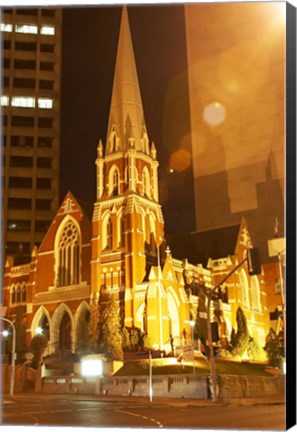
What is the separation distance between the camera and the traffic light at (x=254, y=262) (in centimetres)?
1086

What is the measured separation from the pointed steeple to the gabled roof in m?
1.86

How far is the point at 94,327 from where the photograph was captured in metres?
12.3

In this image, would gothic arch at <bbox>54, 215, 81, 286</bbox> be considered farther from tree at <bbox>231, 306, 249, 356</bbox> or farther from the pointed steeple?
tree at <bbox>231, 306, 249, 356</bbox>

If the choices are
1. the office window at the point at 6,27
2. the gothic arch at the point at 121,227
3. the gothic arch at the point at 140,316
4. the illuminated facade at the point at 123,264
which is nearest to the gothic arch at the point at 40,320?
the illuminated facade at the point at 123,264

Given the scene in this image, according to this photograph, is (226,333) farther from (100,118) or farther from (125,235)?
(100,118)

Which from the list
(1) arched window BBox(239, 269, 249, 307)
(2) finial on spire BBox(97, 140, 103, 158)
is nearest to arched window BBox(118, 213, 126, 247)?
(2) finial on spire BBox(97, 140, 103, 158)

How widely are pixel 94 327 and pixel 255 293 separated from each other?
2921 millimetres

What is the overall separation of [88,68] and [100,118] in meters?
1.05

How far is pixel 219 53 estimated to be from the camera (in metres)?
12.5

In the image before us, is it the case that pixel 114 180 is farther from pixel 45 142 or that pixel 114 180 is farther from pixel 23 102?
pixel 23 102

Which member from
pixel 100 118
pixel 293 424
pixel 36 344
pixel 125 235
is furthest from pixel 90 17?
pixel 293 424

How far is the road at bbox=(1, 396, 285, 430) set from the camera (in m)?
10.7

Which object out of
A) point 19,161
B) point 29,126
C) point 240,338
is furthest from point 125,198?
point 240,338

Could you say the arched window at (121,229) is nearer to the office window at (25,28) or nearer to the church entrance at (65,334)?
the church entrance at (65,334)
